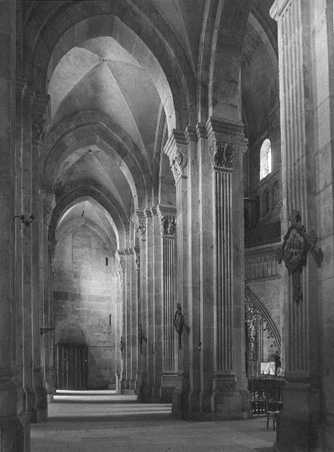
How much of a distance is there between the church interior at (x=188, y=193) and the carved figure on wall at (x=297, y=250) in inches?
1.0

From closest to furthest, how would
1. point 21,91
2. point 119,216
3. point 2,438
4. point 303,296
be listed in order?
point 2,438, point 303,296, point 21,91, point 119,216

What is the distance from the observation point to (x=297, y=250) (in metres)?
11.5

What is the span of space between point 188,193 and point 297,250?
31.7 ft

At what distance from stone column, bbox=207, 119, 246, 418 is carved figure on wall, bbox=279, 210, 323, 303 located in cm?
818

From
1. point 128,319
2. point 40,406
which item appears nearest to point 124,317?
point 128,319

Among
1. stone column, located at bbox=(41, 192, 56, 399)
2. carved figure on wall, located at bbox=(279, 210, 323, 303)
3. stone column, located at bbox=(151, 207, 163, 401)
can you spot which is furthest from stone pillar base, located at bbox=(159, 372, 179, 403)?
carved figure on wall, located at bbox=(279, 210, 323, 303)

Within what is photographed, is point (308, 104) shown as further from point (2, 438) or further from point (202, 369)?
point (202, 369)

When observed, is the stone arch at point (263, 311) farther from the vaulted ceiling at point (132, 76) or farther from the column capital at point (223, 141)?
the column capital at point (223, 141)

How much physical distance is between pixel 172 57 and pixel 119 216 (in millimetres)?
20392

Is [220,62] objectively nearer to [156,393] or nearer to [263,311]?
[156,393]

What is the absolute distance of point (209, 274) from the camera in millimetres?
20109

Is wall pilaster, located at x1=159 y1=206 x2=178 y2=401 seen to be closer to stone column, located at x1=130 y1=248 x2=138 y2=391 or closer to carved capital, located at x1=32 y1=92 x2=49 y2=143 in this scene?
stone column, located at x1=130 y1=248 x2=138 y2=391

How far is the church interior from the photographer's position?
37.1 ft

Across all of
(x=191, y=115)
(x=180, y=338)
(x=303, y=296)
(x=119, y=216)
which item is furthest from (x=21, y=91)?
(x=119, y=216)
